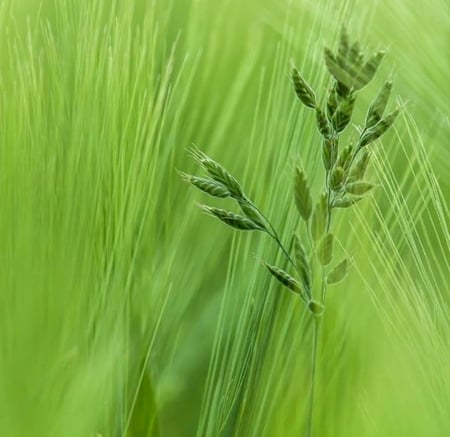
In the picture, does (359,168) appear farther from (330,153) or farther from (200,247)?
(200,247)

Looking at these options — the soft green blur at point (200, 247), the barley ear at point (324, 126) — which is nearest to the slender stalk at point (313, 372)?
the soft green blur at point (200, 247)

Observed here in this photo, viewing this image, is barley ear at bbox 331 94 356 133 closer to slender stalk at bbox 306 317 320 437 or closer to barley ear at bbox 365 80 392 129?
barley ear at bbox 365 80 392 129

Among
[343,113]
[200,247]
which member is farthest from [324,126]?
[200,247]

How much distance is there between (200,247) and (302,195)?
0.10 meters

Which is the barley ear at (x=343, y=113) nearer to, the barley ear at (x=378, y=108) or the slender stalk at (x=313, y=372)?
the barley ear at (x=378, y=108)

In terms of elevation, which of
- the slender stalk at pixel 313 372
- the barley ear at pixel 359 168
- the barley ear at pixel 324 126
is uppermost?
the barley ear at pixel 324 126

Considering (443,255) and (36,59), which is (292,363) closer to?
(443,255)

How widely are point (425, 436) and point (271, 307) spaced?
110 millimetres

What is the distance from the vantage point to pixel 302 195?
1.35 feet

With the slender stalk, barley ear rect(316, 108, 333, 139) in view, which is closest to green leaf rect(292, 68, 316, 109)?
barley ear rect(316, 108, 333, 139)

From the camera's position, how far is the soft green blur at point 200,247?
1.52 feet

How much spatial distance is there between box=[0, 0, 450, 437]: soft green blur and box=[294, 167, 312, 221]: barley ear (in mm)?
53

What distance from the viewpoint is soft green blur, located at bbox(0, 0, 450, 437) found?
462 millimetres

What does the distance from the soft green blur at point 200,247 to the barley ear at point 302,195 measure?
53mm
